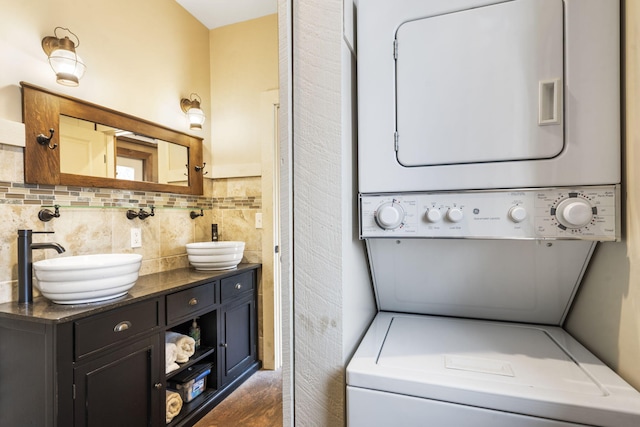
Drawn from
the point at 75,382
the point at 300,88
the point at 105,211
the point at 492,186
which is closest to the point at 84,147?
the point at 105,211

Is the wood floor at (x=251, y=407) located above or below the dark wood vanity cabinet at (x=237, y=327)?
below

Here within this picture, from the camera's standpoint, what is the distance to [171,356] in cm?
187

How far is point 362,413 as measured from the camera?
70 centimetres

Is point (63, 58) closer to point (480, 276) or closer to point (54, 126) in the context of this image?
point (54, 126)

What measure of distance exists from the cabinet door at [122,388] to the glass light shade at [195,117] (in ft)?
5.79

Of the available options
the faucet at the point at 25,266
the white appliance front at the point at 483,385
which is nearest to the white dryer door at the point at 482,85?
the white appliance front at the point at 483,385

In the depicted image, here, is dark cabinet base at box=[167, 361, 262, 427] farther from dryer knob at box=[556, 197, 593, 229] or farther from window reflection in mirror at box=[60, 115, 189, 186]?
dryer knob at box=[556, 197, 593, 229]

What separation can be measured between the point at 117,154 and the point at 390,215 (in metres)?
2.01

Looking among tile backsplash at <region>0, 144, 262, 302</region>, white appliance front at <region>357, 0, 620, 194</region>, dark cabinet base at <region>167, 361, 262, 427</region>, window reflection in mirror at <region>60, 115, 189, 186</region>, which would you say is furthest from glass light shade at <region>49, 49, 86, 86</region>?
dark cabinet base at <region>167, 361, 262, 427</region>

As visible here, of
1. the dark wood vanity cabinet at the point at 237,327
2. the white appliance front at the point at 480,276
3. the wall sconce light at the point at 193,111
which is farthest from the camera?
the wall sconce light at the point at 193,111

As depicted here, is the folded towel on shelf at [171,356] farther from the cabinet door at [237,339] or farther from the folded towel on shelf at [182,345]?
the cabinet door at [237,339]

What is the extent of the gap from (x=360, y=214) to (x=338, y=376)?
0.42 meters

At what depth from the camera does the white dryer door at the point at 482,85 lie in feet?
2.33

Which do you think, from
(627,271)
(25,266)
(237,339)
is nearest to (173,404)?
(237,339)
